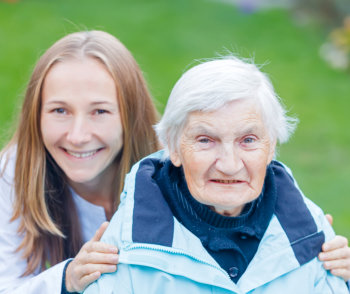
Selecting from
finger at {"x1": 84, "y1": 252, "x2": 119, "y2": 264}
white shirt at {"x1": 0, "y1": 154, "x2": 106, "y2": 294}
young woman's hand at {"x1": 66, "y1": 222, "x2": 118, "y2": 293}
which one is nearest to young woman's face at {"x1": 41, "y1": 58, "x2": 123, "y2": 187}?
white shirt at {"x1": 0, "y1": 154, "x2": 106, "y2": 294}

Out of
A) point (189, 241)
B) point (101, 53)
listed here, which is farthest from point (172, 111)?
point (101, 53)

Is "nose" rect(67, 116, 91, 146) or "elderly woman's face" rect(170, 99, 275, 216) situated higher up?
"nose" rect(67, 116, 91, 146)

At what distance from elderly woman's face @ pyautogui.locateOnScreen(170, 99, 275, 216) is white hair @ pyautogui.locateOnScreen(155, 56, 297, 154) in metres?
0.03

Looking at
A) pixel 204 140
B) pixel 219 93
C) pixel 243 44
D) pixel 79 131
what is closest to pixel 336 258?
pixel 204 140

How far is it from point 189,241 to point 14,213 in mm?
1219

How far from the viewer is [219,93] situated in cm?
238

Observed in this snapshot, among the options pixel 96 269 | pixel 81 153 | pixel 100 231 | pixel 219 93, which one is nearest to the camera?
pixel 219 93

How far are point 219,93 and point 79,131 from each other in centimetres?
96

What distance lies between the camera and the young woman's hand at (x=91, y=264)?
2.54m

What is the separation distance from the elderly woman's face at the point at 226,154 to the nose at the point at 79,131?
72 cm

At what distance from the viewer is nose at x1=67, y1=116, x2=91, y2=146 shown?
3.05 metres

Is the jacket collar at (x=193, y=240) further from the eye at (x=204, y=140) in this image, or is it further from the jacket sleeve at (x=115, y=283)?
the eye at (x=204, y=140)

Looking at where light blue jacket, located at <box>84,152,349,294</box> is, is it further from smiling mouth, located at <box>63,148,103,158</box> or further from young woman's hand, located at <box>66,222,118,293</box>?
smiling mouth, located at <box>63,148,103,158</box>

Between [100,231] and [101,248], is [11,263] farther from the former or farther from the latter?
[101,248]
